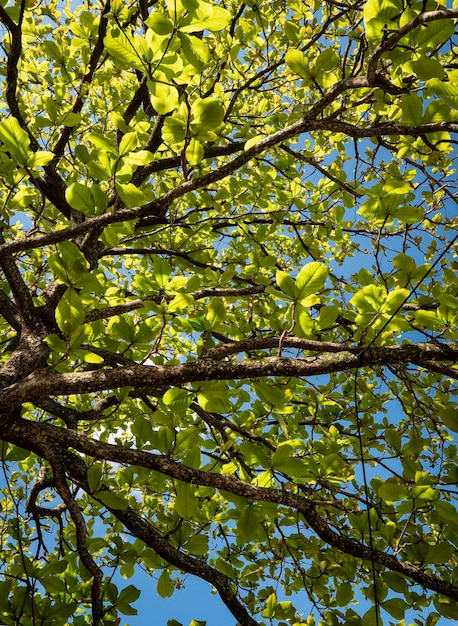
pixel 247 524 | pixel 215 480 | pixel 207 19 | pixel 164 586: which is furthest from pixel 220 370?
pixel 164 586

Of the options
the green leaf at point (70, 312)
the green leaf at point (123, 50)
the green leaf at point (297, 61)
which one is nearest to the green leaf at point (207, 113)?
the green leaf at point (123, 50)

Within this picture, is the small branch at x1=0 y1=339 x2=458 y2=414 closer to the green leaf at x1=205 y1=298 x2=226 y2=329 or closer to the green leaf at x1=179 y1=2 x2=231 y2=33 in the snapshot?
the green leaf at x1=205 y1=298 x2=226 y2=329

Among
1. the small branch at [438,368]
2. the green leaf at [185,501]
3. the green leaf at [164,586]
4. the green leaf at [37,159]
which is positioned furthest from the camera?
the green leaf at [164,586]

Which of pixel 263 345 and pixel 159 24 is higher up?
pixel 159 24

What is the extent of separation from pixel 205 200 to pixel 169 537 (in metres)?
2.23

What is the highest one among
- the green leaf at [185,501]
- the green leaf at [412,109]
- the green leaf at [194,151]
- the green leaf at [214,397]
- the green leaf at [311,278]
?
the green leaf at [412,109]

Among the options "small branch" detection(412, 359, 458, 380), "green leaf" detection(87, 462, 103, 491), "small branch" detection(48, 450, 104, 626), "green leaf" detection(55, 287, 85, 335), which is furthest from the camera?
"small branch" detection(48, 450, 104, 626)

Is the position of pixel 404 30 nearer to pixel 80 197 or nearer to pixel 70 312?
pixel 80 197

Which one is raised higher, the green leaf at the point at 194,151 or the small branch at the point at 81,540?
the green leaf at the point at 194,151

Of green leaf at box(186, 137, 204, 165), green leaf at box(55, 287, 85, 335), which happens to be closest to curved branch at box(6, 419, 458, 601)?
green leaf at box(55, 287, 85, 335)

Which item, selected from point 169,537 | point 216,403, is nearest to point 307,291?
point 216,403

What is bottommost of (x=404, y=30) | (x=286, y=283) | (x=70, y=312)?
(x=70, y=312)

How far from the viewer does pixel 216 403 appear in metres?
1.64

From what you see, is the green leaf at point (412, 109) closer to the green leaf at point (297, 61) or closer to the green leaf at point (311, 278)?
the green leaf at point (297, 61)
